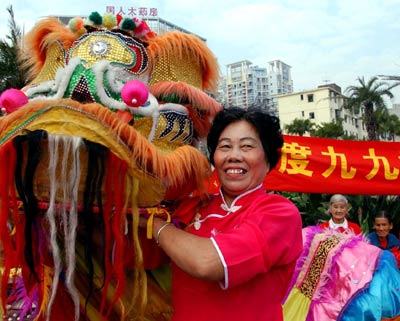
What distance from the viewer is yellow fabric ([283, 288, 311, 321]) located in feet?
9.08

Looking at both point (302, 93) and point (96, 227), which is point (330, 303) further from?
point (302, 93)

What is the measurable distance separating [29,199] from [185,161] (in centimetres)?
46

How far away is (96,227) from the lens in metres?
1.28

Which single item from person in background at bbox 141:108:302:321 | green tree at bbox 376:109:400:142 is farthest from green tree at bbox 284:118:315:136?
person in background at bbox 141:108:302:321

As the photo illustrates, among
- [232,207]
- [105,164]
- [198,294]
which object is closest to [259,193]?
[232,207]

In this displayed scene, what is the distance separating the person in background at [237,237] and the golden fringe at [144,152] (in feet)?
0.34

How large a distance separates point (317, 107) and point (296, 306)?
40.4 metres

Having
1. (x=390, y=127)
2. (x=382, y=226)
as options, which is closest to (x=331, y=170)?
(x=382, y=226)

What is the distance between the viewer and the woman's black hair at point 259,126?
56.7 inches

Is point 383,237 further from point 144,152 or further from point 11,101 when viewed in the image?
point 11,101

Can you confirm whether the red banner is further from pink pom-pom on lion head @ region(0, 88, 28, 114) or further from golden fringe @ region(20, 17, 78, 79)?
pink pom-pom on lion head @ region(0, 88, 28, 114)

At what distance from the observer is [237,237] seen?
1198 mm

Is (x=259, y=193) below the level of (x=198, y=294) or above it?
above

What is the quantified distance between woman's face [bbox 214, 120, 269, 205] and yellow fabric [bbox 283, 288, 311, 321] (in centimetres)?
163
